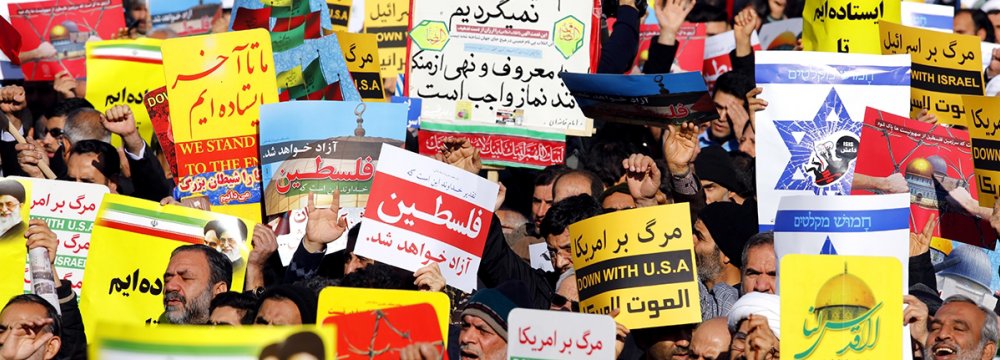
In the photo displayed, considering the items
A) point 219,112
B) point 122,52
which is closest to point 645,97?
point 219,112

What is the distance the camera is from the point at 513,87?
952cm

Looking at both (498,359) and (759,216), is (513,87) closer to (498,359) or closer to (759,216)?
(759,216)

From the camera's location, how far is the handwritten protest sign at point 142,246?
24.6 feet

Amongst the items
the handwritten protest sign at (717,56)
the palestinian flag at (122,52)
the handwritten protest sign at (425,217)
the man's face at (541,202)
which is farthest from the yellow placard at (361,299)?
the handwritten protest sign at (717,56)

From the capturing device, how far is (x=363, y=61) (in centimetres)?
984

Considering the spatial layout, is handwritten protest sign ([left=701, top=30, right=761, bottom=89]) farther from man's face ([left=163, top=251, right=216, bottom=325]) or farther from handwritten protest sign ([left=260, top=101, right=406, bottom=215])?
man's face ([left=163, top=251, right=216, bottom=325])

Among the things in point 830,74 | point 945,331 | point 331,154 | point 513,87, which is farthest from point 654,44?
point 945,331

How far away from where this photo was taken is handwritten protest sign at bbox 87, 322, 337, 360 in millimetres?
4566

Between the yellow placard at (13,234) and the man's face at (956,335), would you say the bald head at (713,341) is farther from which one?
the yellow placard at (13,234)

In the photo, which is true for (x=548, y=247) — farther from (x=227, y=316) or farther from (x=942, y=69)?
(x=942, y=69)

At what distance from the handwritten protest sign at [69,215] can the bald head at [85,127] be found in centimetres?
125

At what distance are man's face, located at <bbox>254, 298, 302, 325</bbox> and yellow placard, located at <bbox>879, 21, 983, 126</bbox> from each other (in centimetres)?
368

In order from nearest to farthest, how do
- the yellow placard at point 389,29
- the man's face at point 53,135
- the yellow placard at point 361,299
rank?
the yellow placard at point 361,299 → the man's face at point 53,135 → the yellow placard at point 389,29

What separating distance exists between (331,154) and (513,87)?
1672mm
